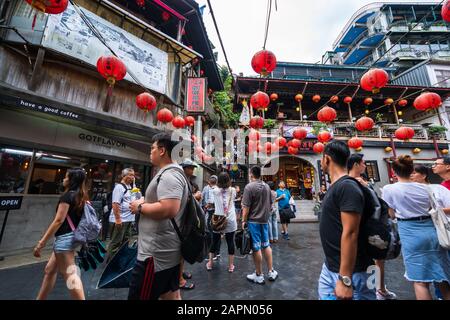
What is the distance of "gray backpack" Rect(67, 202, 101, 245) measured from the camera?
8.15 feet

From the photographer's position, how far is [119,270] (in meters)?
2.05

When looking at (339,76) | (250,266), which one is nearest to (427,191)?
(250,266)

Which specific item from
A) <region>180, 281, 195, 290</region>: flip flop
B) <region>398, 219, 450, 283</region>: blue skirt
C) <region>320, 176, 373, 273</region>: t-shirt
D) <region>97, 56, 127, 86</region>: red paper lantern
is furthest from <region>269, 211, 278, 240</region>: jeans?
<region>97, 56, 127, 86</region>: red paper lantern

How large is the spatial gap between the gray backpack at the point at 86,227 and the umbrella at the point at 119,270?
0.78m

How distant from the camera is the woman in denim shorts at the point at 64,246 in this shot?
7.61 feet

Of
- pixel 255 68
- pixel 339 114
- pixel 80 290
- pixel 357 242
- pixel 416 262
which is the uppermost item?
pixel 339 114

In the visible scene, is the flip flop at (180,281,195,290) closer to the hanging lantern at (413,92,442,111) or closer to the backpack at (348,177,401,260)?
the backpack at (348,177,401,260)

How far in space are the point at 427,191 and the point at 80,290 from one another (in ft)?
15.0

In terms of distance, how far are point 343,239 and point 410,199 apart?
196 cm

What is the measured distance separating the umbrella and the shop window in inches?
224

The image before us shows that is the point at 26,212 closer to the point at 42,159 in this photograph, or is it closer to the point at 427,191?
the point at 42,159

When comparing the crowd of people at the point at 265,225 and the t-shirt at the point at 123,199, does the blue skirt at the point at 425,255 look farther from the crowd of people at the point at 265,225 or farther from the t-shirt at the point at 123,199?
the t-shirt at the point at 123,199

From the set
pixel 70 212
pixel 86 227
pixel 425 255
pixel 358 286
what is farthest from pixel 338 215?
pixel 70 212

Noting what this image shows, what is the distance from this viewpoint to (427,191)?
2.46m
